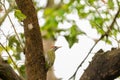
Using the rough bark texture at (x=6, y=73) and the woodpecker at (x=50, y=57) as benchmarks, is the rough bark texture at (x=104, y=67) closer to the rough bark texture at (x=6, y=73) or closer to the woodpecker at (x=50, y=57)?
the woodpecker at (x=50, y=57)

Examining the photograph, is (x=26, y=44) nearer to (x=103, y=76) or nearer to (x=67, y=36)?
(x=103, y=76)

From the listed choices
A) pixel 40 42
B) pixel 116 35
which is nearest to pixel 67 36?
pixel 116 35

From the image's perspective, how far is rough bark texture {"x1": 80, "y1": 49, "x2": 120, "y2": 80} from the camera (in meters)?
1.55

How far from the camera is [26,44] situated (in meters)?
1.66

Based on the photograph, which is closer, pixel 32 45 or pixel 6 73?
pixel 6 73

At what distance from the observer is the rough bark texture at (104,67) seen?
1.55 metres

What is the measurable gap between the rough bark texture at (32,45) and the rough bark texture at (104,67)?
0.67 feet

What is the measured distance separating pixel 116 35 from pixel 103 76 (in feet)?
1.54

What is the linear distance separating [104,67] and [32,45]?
34 cm

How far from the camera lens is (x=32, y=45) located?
1.65 meters

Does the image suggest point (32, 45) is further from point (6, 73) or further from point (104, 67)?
point (104, 67)

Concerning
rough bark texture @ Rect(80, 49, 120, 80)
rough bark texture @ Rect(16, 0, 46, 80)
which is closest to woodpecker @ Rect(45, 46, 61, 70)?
rough bark texture @ Rect(16, 0, 46, 80)

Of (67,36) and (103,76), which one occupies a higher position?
(103,76)

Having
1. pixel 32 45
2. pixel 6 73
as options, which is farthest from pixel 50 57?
pixel 6 73
